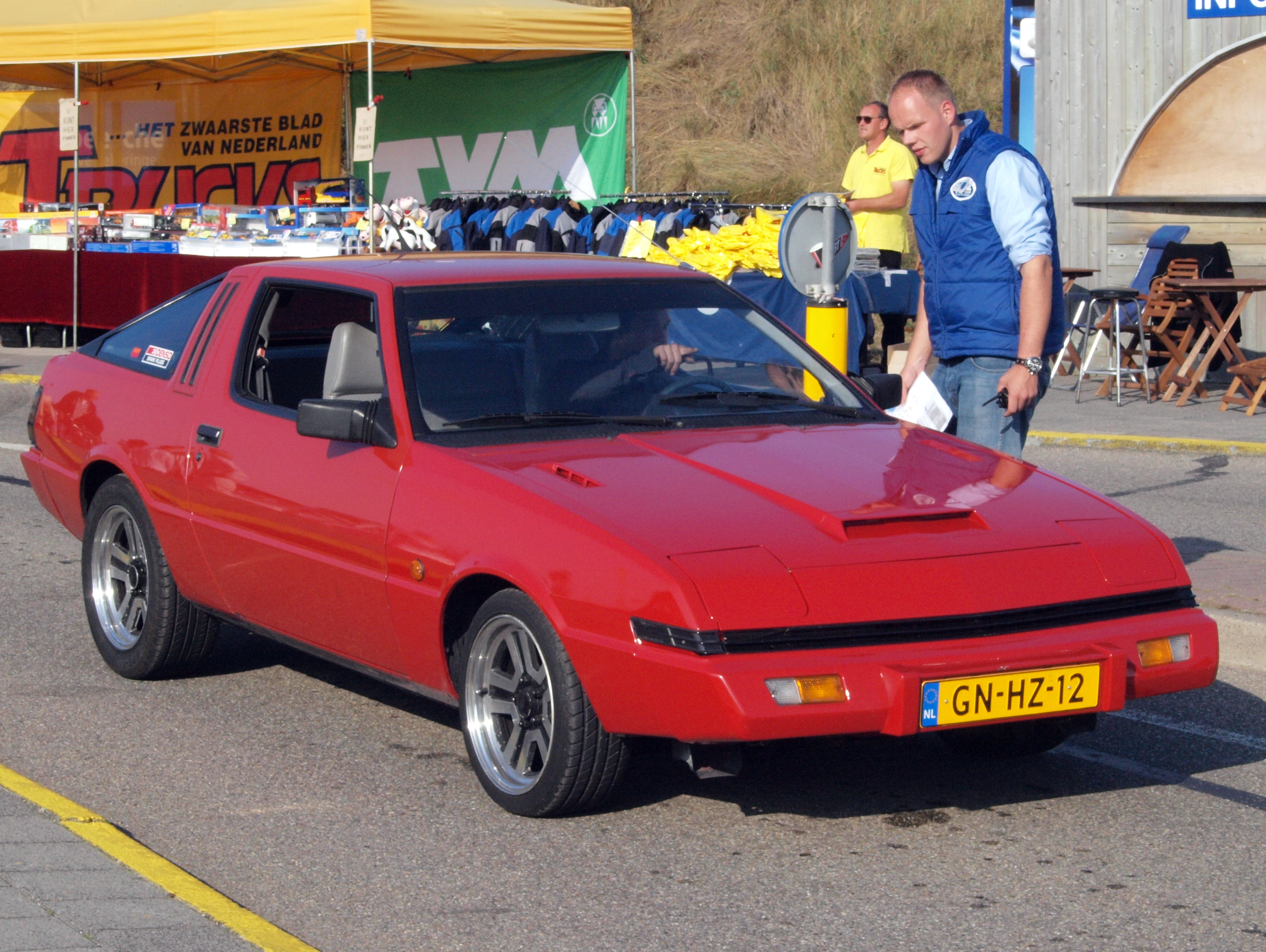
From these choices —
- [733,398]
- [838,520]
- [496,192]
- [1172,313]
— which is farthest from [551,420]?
[496,192]

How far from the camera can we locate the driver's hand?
508 cm

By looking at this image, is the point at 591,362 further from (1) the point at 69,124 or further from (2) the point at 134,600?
(1) the point at 69,124

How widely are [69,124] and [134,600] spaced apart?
1305 centimetres

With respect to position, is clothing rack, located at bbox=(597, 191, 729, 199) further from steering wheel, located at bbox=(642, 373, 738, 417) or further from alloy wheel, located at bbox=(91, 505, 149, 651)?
steering wheel, located at bbox=(642, 373, 738, 417)

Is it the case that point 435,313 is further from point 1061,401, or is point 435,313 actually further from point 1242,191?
point 1242,191

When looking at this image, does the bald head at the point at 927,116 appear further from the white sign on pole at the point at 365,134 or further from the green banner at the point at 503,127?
the green banner at the point at 503,127

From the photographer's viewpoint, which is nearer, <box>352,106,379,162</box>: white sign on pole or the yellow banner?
<box>352,106,379,162</box>: white sign on pole

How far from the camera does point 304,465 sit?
4977mm

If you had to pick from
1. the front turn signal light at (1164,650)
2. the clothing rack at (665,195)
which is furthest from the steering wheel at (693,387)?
the clothing rack at (665,195)

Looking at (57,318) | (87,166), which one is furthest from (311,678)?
(87,166)

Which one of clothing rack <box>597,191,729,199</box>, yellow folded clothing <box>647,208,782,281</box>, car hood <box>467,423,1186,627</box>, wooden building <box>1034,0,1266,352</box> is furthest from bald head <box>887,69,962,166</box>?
clothing rack <box>597,191,729,199</box>

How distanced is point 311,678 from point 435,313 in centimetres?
160

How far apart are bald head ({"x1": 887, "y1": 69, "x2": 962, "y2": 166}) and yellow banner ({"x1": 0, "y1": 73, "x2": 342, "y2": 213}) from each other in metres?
18.2

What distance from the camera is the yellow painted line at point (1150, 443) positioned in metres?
11.4
